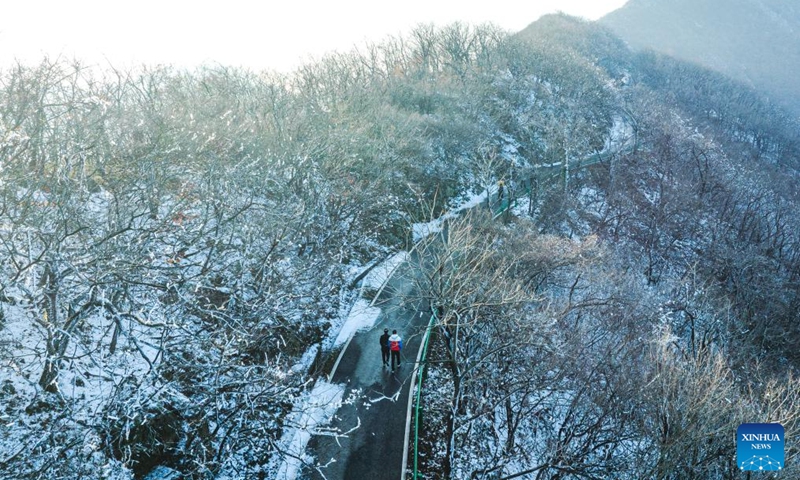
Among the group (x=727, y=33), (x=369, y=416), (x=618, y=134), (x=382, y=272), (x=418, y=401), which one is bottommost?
(x=369, y=416)

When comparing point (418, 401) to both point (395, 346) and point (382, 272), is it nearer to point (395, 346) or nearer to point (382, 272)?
point (395, 346)

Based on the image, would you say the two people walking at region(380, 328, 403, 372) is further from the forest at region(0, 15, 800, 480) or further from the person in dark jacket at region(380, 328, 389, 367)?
the forest at region(0, 15, 800, 480)

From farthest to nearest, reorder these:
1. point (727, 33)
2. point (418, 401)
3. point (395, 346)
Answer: point (727, 33), point (395, 346), point (418, 401)

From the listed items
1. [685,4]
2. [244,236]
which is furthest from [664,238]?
[685,4]

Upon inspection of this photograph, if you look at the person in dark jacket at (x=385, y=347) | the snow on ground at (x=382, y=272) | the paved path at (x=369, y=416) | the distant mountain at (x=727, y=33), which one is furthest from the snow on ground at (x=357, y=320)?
the distant mountain at (x=727, y=33)

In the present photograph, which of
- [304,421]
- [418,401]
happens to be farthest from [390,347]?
[304,421]

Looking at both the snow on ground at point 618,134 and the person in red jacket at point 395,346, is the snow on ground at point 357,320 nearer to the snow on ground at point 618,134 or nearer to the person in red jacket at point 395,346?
the person in red jacket at point 395,346

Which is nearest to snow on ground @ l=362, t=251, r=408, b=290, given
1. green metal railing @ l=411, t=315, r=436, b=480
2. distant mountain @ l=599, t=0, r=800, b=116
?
green metal railing @ l=411, t=315, r=436, b=480
